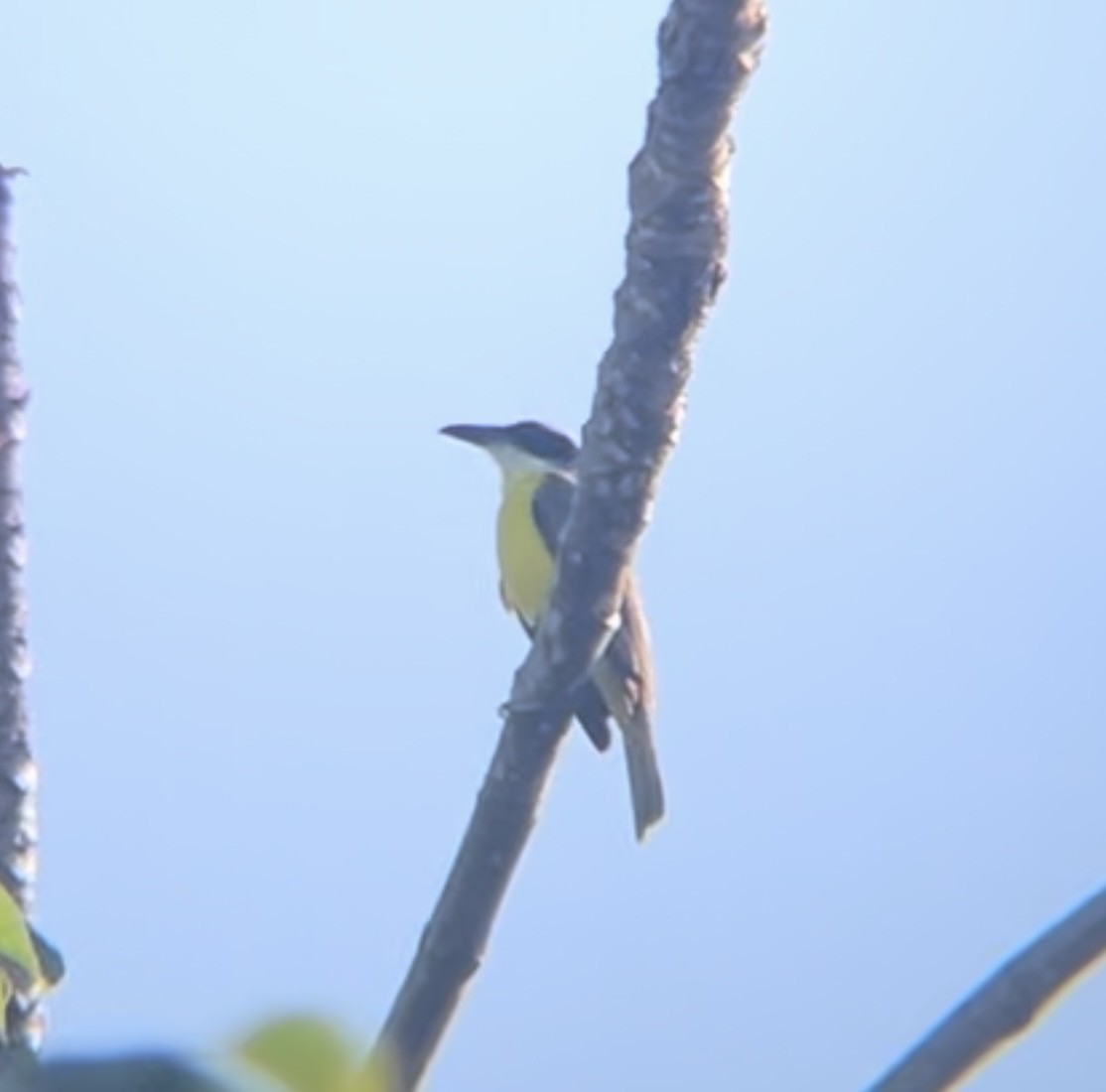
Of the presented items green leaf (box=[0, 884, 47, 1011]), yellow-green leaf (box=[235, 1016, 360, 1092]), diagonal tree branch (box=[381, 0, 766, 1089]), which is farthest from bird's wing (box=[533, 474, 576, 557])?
yellow-green leaf (box=[235, 1016, 360, 1092])

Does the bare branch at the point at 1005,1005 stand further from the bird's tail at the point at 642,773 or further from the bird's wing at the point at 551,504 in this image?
the bird's wing at the point at 551,504

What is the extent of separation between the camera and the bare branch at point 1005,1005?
1740 millimetres

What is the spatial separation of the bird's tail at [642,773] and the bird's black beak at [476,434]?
5.07ft

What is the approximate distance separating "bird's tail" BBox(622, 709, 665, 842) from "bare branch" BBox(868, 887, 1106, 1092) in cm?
524

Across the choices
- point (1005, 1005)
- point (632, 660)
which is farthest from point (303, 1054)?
point (632, 660)

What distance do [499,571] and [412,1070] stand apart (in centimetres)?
514

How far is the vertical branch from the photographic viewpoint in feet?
10.6

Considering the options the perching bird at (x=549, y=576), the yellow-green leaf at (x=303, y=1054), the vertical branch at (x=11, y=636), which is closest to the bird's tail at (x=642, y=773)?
the perching bird at (x=549, y=576)

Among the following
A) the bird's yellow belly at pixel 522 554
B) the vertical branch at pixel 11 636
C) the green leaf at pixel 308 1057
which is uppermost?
the bird's yellow belly at pixel 522 554

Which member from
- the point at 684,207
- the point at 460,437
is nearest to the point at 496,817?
the point at 684,207

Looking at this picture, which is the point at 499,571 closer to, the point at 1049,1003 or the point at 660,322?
the point at 660,322

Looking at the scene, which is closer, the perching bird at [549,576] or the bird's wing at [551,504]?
the perching bird at [549,576]

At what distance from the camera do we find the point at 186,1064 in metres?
0.82

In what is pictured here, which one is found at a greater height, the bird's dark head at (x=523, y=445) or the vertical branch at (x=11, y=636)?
the bird's dark head at (x=523, y=445)
